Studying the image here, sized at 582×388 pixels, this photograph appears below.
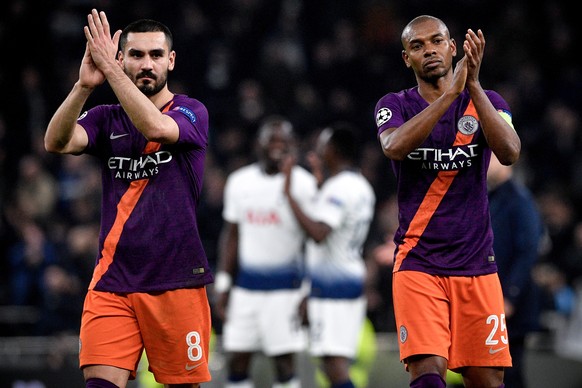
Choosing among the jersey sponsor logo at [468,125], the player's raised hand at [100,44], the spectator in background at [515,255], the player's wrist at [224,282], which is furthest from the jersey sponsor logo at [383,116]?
the player's wrist at [224,282]

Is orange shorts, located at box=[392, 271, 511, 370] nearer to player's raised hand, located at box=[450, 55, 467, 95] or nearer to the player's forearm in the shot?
player's raised hand, located at box=[450, 55, 467, 95]

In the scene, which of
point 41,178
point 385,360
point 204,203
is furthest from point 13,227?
point 385,360

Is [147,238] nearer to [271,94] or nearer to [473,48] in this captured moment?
[473,48]

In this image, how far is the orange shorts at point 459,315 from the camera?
19.6 ft

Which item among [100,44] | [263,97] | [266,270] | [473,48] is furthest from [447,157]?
[263,97]

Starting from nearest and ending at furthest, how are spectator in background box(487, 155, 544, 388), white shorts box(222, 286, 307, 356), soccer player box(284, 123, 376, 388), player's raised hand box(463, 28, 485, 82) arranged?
player's raised hand box(463, 28, 485, 82), spectator in background box(487, 155, 544, 388), soccer player box(284, 123, 376, 388), white shorts box(222, 286, 307, 356)

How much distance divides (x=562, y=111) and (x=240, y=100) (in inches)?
184

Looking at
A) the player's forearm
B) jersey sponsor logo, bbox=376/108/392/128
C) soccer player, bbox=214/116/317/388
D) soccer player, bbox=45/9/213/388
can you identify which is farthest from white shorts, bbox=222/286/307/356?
the player's forearm

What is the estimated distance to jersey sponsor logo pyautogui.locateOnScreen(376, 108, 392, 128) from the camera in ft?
20.2

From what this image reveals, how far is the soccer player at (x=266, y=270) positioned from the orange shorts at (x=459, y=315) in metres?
4.00

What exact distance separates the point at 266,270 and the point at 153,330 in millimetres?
4112

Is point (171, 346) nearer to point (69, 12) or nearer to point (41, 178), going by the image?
point (41, 178)

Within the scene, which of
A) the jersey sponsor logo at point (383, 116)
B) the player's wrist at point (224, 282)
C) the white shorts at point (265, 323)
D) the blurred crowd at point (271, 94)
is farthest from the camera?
the blurred crowd at point (271, 94)

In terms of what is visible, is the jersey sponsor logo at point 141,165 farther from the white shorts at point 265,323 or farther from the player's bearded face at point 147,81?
the white shorts at point 265,323
